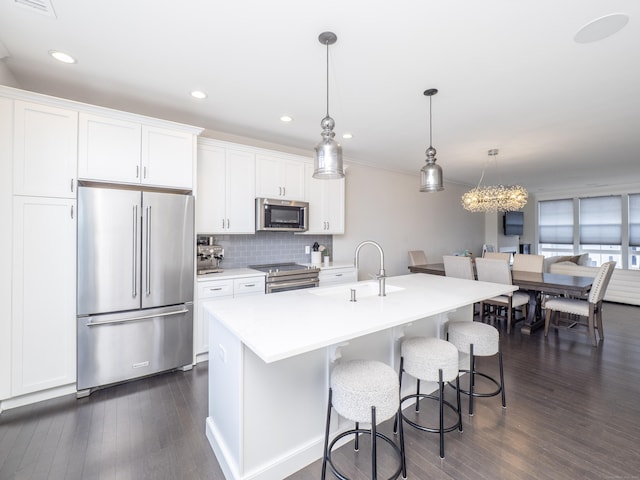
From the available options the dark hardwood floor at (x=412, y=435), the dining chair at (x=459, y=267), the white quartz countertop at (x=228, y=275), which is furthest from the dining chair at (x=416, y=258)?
the white quartz countertop at (x=228, y=275)

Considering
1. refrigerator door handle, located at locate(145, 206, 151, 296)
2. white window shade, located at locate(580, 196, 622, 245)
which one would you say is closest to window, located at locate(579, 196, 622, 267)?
white window shade, located at locate(580, 196, 622, 245)

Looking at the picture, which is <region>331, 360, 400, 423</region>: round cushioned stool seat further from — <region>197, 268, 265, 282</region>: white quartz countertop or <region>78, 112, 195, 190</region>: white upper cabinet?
<region>78, 112, 195, 190</region>: white upper cabinet

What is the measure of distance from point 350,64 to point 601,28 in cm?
159

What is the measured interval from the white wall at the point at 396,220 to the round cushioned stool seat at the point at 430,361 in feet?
9.69

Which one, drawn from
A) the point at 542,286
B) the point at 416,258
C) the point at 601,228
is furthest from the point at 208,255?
the point at 601,228

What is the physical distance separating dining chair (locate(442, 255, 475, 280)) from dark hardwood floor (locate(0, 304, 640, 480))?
171cm

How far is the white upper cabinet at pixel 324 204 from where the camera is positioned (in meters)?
4.26

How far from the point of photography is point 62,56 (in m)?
2.15

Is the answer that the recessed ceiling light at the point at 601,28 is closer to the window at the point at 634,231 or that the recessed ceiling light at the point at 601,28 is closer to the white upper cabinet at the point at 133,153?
the white upper cabinet at the point at 133,153

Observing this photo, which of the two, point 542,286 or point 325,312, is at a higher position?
point 325,312

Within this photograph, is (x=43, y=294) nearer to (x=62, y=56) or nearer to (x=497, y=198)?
(x=62, y=56)

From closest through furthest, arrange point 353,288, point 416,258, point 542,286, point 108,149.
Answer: point 353,288 → point 108,149 → point 542,286 → point 416,258

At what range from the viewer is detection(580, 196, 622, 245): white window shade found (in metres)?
7.29

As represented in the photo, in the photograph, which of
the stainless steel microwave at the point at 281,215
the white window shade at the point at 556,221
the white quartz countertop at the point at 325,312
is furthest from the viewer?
the white window shade at the point at 556,221
